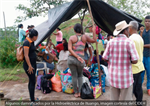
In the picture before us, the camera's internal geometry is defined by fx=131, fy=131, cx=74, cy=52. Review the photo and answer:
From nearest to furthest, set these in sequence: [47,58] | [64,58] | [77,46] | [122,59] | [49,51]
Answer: [122,59], [77,46], [64,58], [47,58], [49,51]

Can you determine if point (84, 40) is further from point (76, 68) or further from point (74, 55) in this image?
point (76, 68)

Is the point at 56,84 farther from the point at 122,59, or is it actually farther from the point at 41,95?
the point at 122,59

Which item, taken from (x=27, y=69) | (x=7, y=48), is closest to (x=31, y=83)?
(x=27, y=69)

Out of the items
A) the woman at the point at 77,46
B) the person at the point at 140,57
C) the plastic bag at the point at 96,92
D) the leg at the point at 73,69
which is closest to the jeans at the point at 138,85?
the person at the point at 140,57

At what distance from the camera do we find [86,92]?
305 centimetres

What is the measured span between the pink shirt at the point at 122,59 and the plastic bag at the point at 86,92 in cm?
119

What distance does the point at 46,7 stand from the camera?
21.2 ft

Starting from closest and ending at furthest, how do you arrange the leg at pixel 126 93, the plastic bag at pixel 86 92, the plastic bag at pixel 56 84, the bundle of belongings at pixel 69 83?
the leg at pixel 126 93, the plastic bag at pixel 86 92, the bundle of belongings at pixel 69 83, the plastic bag at pixel 56 84

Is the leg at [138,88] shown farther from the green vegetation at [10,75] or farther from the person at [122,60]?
the green vegetation at [10,75]

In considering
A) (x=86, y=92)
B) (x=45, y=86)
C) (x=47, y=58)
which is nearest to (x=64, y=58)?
(x=47, y=58)

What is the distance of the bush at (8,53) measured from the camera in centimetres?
627

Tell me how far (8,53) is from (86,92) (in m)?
4.92

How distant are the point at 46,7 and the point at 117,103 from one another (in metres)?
5.70

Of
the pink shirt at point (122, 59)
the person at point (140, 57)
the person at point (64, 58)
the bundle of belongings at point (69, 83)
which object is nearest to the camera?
the pink shirt at point (122, 59)
